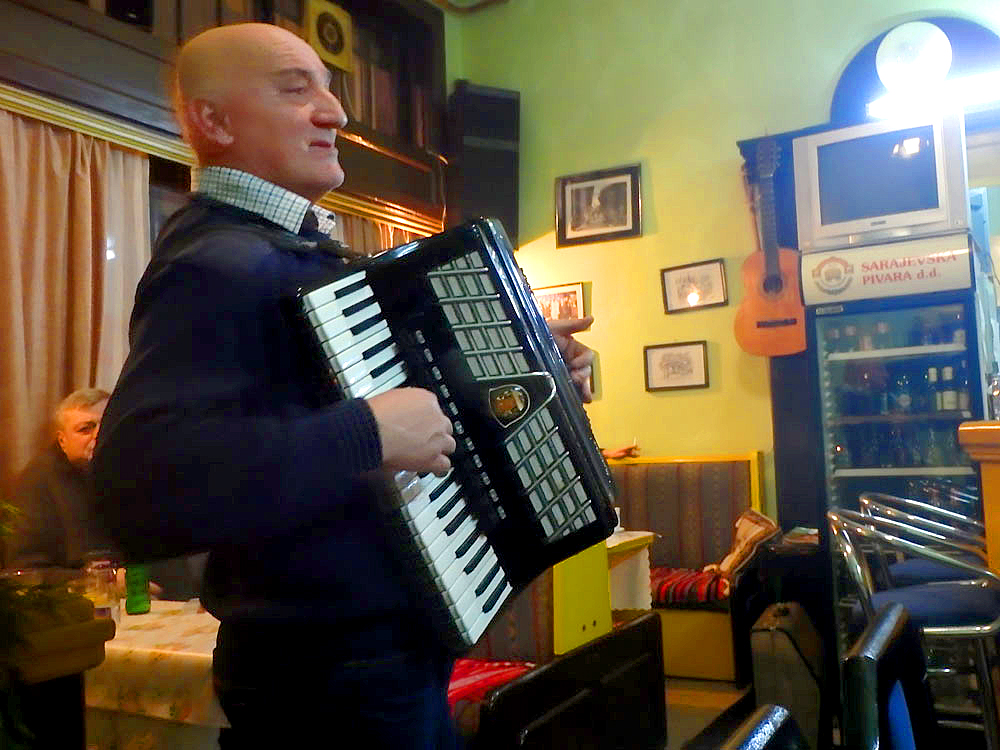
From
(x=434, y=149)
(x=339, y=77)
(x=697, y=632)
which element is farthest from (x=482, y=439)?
(x=434, y=149)

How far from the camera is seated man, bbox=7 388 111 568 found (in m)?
2.83

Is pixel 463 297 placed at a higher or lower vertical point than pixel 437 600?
higher

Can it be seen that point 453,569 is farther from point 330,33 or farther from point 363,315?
point 330,33

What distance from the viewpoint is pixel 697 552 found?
450 centimetres

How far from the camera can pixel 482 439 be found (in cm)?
103

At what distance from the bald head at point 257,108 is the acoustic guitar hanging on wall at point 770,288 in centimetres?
347

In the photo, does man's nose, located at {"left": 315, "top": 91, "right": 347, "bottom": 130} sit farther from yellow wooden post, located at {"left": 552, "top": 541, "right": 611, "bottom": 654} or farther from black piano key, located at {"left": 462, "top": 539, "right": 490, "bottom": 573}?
yellow wooden post, located at {"left": 552, "top": 541, "right": 611, "bottom": 654}

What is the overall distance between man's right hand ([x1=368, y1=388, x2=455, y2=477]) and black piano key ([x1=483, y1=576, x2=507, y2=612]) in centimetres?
17

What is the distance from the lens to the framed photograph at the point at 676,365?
4.82 metres

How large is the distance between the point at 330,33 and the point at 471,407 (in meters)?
4.18

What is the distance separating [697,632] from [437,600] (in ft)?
11.0

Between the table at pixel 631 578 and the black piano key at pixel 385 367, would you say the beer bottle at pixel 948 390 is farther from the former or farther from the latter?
the black piano key at pixel 385 367

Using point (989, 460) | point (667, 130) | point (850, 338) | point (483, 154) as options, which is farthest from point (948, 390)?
point (483, 154)

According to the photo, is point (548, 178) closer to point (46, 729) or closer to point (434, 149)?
point (434, 149)
